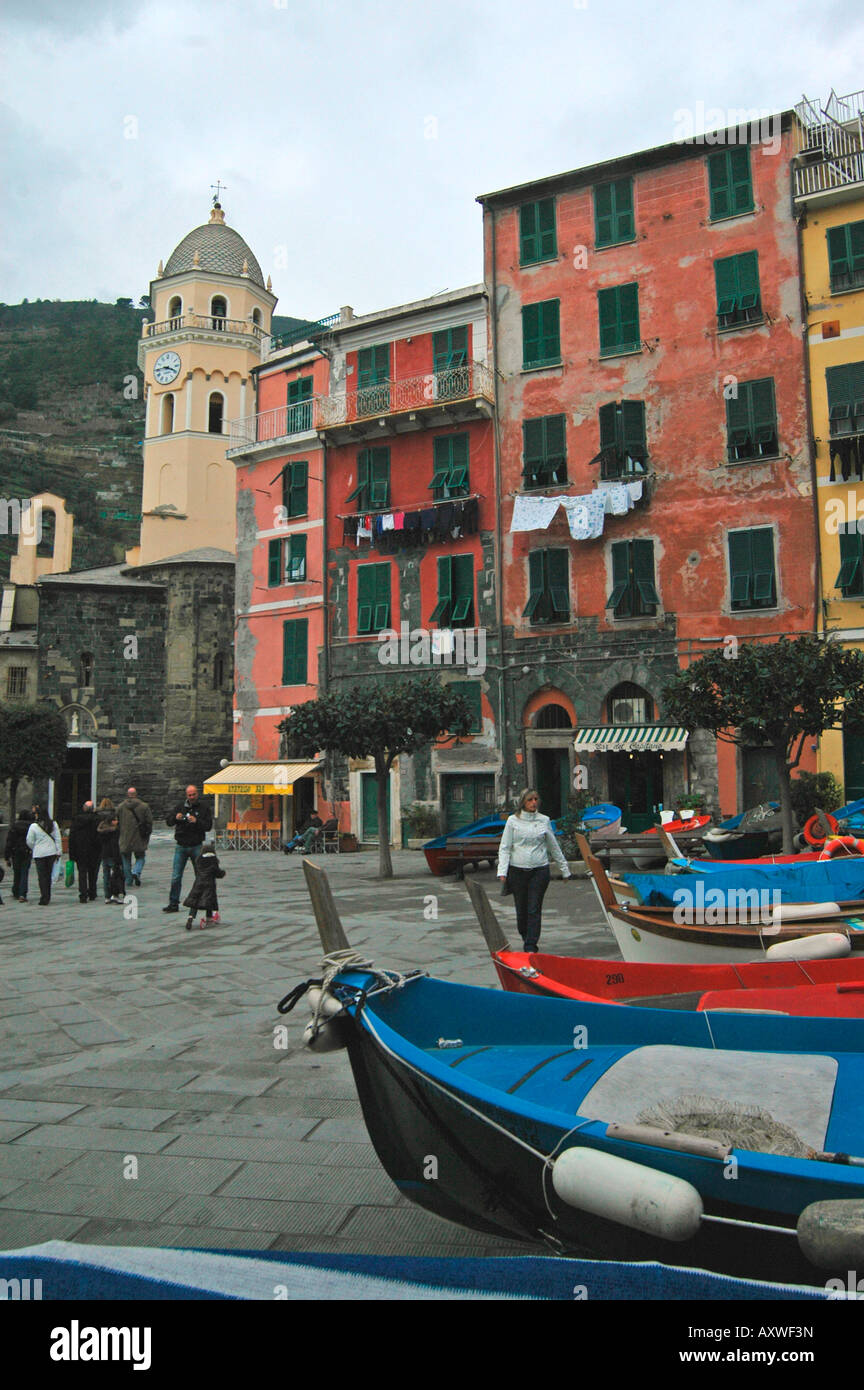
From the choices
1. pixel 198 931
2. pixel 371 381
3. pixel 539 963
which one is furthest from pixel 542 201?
pixel 539 963

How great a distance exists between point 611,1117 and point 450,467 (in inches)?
908

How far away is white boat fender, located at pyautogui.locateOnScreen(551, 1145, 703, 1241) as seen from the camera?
2.30 metres

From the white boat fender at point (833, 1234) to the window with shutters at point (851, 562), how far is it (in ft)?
63.8

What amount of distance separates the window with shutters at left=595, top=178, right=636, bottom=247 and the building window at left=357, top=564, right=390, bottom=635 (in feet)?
33.3

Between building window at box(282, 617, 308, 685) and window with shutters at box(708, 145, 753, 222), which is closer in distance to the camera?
window with shutters at box(708, 145, 753, 222)

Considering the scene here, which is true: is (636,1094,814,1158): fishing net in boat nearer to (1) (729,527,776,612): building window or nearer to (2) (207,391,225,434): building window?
(1) (729,527,776,612): building window

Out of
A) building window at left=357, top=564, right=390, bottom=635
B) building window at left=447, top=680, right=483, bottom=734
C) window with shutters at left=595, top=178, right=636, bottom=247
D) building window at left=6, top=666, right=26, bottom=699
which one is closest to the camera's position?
window with shutters at left=595, top=178, right=636, bottom=247

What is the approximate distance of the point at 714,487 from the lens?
70.0 ft

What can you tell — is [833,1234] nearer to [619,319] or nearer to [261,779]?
[619,319]

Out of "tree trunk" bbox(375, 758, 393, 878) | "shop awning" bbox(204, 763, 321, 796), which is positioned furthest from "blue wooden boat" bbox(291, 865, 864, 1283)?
"shop awning" bbox(204, 763, 321, 796)

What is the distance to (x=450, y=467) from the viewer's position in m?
24.9

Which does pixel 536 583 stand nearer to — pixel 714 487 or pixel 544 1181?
pixel 714 487

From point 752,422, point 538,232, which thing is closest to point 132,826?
point 752,422

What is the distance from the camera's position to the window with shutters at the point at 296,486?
27797mm
